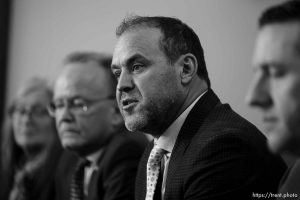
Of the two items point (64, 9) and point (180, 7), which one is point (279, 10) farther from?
point (64, 9)

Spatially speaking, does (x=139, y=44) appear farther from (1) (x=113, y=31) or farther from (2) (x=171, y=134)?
(1) (x=113, y=31)

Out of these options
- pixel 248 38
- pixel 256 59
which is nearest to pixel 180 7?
pixel 248 38

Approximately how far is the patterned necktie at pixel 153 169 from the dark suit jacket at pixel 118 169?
0.32m

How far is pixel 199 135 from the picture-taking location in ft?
4.66

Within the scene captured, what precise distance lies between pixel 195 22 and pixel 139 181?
2.96 feet

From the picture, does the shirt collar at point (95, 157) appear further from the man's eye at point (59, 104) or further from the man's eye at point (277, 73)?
the man's eye at point (277, 73)

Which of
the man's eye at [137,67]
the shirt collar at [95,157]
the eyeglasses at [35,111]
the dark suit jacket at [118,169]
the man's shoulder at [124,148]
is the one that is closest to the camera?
the man's eye at [137,67]

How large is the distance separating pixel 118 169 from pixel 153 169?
387 mm

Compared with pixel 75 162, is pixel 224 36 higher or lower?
higher

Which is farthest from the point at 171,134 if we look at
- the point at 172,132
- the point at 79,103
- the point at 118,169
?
the point at 79,103

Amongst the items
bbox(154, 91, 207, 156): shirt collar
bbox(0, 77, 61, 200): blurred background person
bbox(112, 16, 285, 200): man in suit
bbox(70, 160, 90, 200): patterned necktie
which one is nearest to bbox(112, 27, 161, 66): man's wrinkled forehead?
bbox(112, 16, 285, 200): man in suit

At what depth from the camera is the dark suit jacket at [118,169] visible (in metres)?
1.82

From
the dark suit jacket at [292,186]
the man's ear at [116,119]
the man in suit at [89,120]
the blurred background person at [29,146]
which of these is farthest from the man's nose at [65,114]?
the dark suit jacket at [292,186]

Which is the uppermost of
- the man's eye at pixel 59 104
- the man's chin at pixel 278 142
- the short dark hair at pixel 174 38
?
the short dark hair at pixel 174 38
